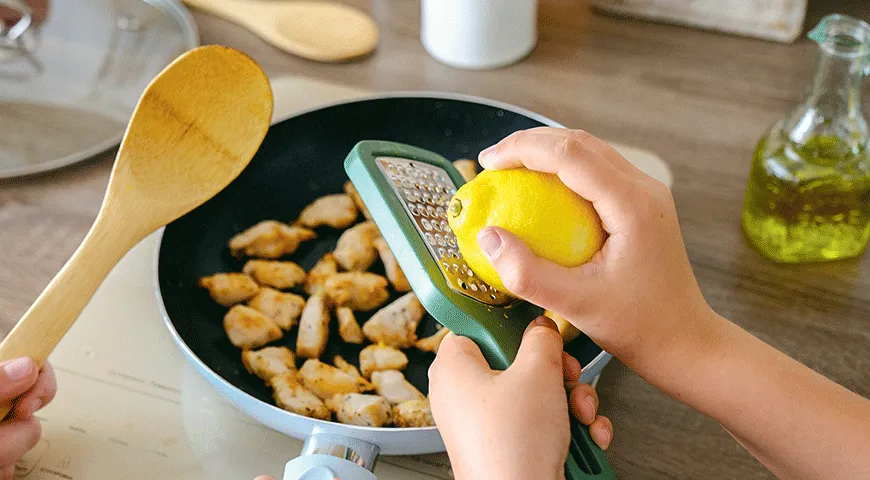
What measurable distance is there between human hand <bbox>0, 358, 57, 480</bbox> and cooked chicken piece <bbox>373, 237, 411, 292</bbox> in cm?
29

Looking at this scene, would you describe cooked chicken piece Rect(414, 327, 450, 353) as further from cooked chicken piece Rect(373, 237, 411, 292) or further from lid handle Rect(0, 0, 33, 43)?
lid handle Rect(0, 0, 33, 43)

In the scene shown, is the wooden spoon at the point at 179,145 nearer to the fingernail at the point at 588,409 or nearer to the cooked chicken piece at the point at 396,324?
the cooked chicken piece at the point at 396,324

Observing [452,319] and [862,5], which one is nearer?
[452,319]

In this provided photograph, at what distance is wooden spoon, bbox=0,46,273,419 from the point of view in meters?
0.64

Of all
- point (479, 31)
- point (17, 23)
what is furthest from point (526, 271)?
point (17, 23)

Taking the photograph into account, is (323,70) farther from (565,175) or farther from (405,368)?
(565,175)

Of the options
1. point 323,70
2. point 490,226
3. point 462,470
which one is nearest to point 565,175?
point 490,226

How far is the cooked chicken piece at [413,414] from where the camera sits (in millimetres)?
603

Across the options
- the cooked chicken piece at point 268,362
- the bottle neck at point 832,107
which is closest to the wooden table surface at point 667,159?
the bottle neck at point 832,107

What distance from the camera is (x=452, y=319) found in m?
0.53

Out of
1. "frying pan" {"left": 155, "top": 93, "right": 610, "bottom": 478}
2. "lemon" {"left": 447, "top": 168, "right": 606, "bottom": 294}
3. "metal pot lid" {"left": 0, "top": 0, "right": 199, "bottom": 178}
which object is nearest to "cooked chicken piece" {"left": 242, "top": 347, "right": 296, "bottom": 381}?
"frying pan" {"left": 155, "top": 93, "right": 610, "bottom": 478}

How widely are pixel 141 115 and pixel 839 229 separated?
0.61 metres

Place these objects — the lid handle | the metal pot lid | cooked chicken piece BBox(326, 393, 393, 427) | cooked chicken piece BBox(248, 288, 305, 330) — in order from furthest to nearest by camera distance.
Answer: the lid handle
the metal pot lid
cooked chicken piece BBox(248, 288, 305, 330)
cooked chicken piece BBox(326, 393, 393, 427)

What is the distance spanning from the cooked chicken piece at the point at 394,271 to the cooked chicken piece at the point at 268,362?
0.40 ft
